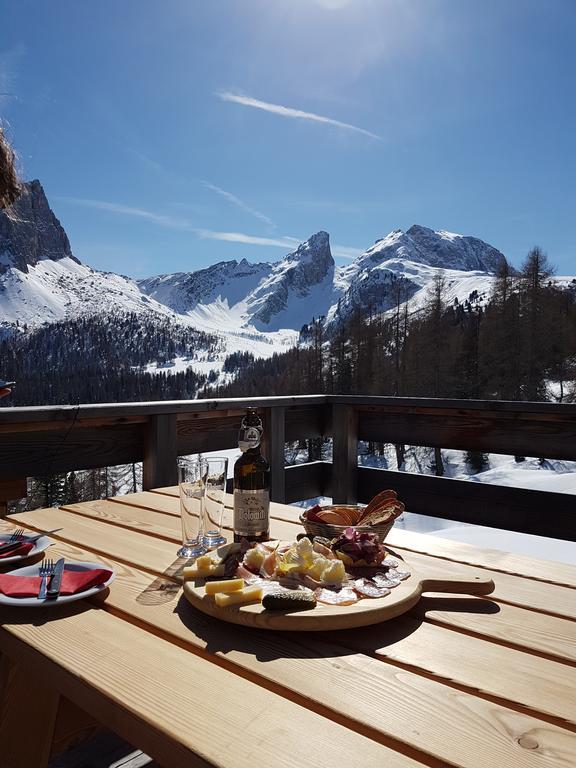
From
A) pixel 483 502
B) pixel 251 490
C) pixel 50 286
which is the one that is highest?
pixel 50 286

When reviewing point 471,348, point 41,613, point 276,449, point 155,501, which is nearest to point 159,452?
point 276,449

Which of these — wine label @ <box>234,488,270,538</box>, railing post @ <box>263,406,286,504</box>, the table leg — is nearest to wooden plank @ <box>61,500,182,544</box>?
wine label @ <box>234,488,270,538</box>

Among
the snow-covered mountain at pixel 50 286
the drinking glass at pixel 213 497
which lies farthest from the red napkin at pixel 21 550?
the snow-covered mountain at pixel 50 286

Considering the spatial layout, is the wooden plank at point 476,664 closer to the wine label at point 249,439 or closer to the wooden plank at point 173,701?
the wooden plank at point 173,701

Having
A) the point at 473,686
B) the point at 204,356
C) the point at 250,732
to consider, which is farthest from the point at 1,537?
the point at 204,356

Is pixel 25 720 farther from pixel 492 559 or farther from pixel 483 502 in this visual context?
pixel 483 502

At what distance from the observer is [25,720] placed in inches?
35.5

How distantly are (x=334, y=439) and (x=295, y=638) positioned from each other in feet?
8.03

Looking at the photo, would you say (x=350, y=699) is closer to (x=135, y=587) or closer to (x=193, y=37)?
(x=135, y=587)

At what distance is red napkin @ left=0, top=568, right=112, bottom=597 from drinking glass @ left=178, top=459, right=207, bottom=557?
21 cm

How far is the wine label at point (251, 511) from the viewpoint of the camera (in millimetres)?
1134

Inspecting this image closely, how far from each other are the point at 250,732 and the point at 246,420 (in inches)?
27.3

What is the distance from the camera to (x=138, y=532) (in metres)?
1.32

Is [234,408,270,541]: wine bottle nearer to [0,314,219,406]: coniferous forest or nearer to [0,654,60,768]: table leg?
[0,654,60,768]: table leg
